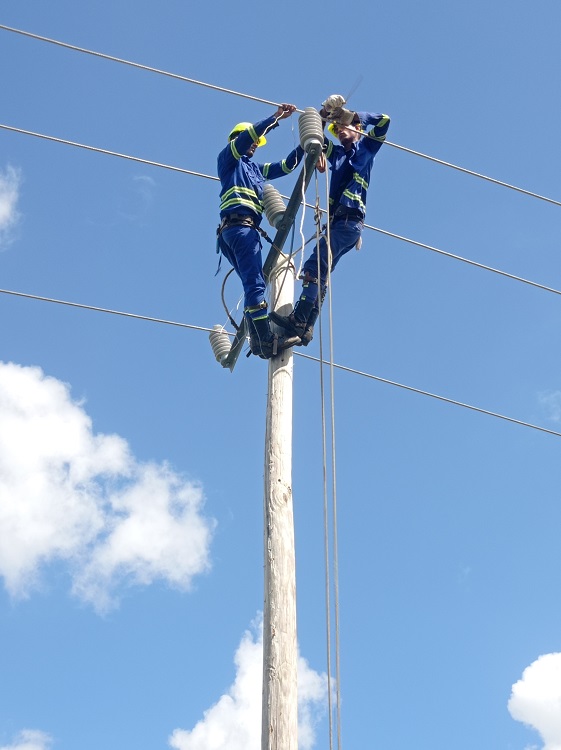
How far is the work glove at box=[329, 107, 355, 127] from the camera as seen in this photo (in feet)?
23.3

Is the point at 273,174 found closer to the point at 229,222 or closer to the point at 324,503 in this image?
the point at 229,222

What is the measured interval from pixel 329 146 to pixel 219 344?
1.60 metres

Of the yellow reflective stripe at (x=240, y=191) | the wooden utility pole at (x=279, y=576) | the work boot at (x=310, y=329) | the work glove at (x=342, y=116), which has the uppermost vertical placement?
the work glove at (x=342, y=116)

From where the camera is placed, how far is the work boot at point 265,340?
20.7ft

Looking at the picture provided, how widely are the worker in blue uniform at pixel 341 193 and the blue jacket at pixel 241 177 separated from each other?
510 millimetres

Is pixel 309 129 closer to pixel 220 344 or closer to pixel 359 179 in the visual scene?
pixel 359 179

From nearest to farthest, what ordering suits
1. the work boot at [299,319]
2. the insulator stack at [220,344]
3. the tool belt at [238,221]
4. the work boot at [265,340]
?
1. the work boot at [265,340]
2. the work boot at [299,319]
3. the tool belt at [238,221]
4. the insulator stack at [220,344]

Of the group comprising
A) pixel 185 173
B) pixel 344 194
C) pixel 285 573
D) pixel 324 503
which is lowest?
pixel 285 573

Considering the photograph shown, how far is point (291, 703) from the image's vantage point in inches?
193

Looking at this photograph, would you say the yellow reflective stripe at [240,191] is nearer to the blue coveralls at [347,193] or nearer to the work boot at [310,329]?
the blue coveralls at [347,193]

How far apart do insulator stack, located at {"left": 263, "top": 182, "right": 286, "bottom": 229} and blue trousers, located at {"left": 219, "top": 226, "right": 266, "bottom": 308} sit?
21 cm

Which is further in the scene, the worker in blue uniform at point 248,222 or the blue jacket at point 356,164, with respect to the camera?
the blue jacket at point 356,164

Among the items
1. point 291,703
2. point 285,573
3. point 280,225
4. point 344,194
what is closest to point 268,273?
point 280,225

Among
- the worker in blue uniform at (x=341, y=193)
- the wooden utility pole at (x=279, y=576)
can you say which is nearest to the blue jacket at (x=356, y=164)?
the worker in blue uniform at (x=341, y=193)
